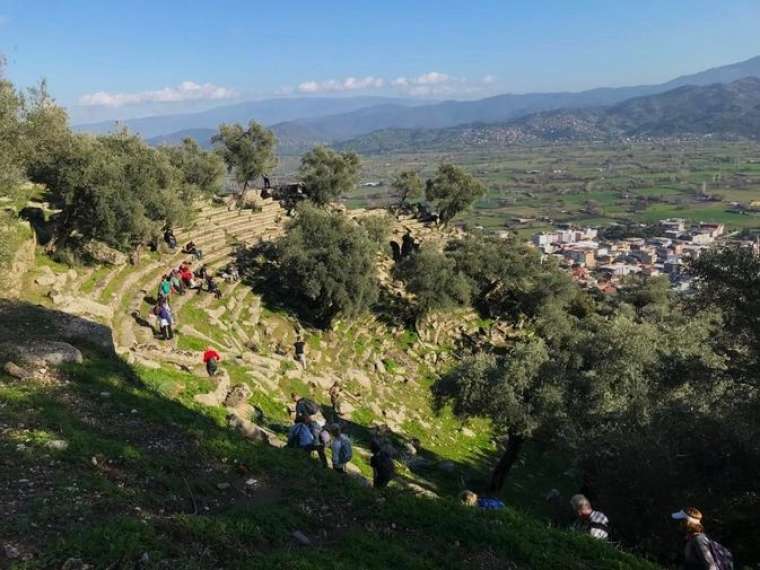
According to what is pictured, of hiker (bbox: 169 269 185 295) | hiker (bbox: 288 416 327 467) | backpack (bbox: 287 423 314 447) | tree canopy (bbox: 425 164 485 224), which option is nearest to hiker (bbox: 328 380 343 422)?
hiker (bbox: 288 416 327 467)

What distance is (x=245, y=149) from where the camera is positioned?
5619 cm

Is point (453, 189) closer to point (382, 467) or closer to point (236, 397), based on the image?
point (236, 397)

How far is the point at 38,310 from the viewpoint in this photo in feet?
72.8

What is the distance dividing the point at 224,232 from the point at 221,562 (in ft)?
133

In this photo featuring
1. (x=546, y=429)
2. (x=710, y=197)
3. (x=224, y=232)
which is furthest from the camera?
(x=710, y=197)

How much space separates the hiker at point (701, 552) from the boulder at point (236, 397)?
15098 mm

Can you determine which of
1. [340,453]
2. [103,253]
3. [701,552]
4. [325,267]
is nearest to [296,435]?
[340,453]

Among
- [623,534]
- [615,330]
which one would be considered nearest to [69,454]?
[623,534]

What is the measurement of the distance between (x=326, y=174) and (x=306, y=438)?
46.0 metres

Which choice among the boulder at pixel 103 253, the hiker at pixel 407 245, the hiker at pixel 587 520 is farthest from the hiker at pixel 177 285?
the hiker at pixel 587 520

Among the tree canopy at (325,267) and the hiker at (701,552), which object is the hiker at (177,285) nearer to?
the tree canopy at (325,267)

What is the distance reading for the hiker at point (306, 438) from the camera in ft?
53.9

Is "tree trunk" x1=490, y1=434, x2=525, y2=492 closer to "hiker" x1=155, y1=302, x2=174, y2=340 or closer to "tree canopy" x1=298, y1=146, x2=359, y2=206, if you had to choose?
"hiker" x1=155, y1=302, x2=174, y2=340

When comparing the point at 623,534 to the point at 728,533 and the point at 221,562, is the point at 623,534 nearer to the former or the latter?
the point at 728,533
